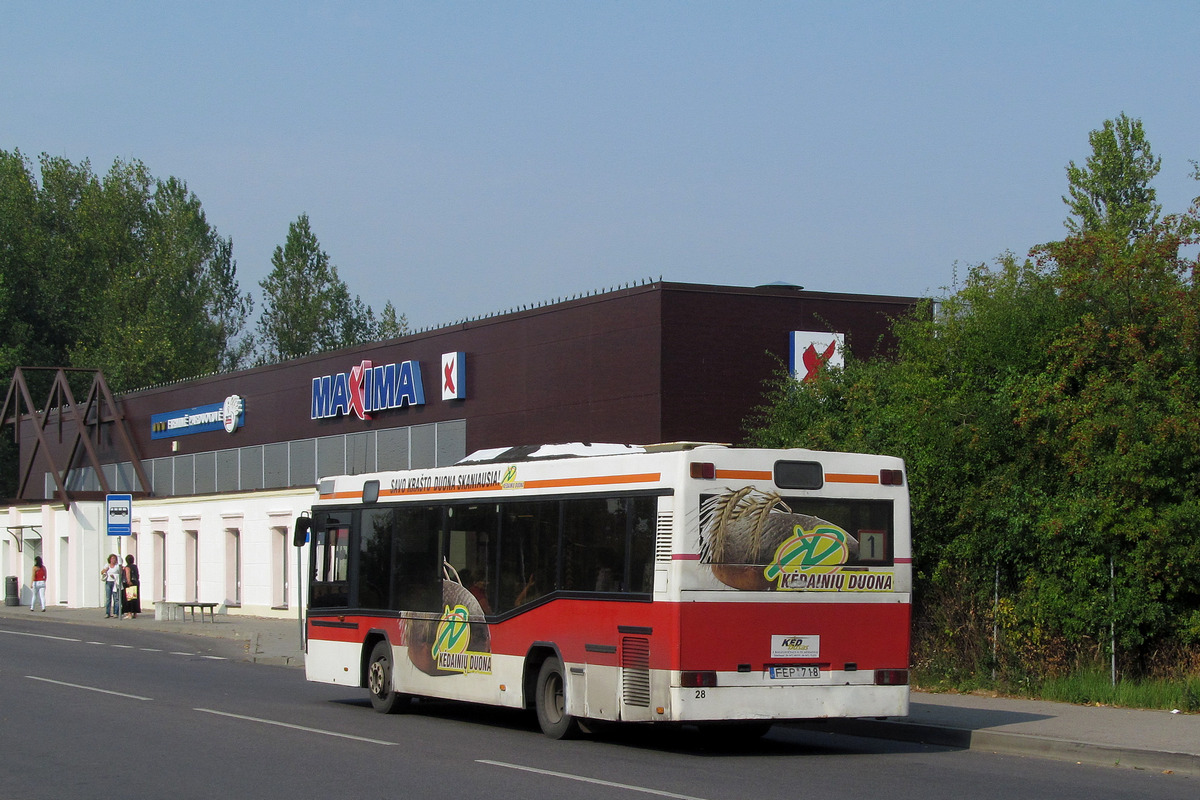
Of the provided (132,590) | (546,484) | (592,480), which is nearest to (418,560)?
(546,484)

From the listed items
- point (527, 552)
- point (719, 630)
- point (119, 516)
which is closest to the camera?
point (719, 630)

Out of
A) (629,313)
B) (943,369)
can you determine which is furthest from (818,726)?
(629,313)

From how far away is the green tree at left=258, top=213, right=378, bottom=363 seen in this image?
8650 centimetres

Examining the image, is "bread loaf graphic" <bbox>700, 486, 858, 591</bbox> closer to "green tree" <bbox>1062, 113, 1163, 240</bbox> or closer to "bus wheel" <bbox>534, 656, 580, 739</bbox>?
"bus wheel" <bbox>534, 656, 580, 739</bbox>

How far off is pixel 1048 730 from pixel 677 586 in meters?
4.16

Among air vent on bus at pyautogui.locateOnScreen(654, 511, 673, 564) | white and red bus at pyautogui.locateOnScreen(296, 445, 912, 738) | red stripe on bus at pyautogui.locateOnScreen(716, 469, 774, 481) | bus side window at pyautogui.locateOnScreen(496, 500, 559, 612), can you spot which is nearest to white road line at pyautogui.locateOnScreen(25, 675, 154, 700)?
white and red bus at pyautogui.locateOnScreen(296, 445, 912, 738)

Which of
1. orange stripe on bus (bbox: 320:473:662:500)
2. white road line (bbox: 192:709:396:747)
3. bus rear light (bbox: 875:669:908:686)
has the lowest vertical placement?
white road line (bbox: 192:709:396:747)

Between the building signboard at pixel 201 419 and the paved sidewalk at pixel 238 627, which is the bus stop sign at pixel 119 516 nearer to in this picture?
the paved sidewalk at pixel 238 627

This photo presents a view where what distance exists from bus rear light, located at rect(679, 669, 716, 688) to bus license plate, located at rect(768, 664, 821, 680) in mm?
650

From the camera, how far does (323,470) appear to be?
41000mm

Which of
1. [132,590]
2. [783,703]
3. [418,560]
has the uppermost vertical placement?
[418,560]

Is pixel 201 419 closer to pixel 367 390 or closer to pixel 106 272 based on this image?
pixel 367 390

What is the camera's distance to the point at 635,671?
13.0 m

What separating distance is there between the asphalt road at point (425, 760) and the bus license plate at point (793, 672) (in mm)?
738
